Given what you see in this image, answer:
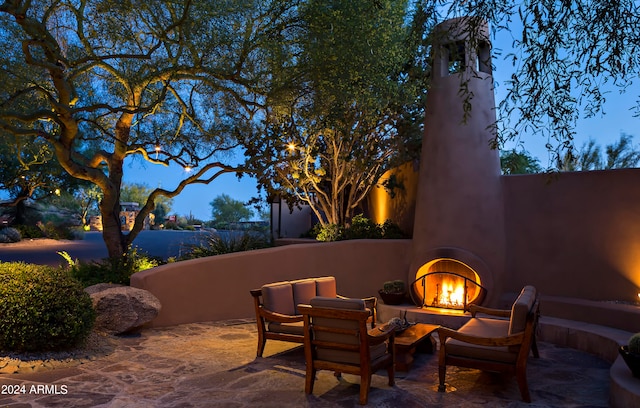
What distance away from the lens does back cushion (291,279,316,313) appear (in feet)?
20.2

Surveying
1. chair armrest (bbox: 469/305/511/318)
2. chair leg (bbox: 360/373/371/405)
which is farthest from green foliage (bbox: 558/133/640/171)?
chair leg (bbox: 360/373/371/405)

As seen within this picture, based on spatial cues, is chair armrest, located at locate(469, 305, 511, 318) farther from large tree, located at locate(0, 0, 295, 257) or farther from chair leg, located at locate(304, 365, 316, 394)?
large tree, located at locate(0, 0, 295, 257)

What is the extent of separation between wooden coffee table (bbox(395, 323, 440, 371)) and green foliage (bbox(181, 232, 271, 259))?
475 cm

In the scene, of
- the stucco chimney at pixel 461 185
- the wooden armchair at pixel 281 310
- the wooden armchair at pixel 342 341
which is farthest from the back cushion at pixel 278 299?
the stucco chimney at pixel 461 185

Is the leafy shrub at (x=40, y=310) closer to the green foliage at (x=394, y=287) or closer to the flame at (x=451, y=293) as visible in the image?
the green foliage at (x=394, y=287)

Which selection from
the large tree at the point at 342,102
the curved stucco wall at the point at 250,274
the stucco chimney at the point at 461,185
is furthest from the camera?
the large tree at the point at 342,102

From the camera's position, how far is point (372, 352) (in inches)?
183

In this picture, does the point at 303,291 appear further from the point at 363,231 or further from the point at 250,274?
the point at 363,231

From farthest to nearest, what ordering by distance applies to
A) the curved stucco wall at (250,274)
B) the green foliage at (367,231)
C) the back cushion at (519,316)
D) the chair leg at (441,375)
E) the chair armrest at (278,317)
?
the green foliage at (367,231), the curved stucco wall at (250,274), the chair armrest at (278,317), the chair leg at (441,375), the back cushion at (519,316)

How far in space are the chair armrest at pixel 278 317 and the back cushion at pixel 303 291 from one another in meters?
0.36

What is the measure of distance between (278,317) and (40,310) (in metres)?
2.65

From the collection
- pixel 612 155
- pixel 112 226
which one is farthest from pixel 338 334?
pixel 612 155

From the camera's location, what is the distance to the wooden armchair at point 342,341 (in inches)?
174

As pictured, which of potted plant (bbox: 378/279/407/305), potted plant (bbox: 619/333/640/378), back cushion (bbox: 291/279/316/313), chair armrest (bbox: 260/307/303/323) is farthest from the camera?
potted plant (bbox: 378/279/407/305)
